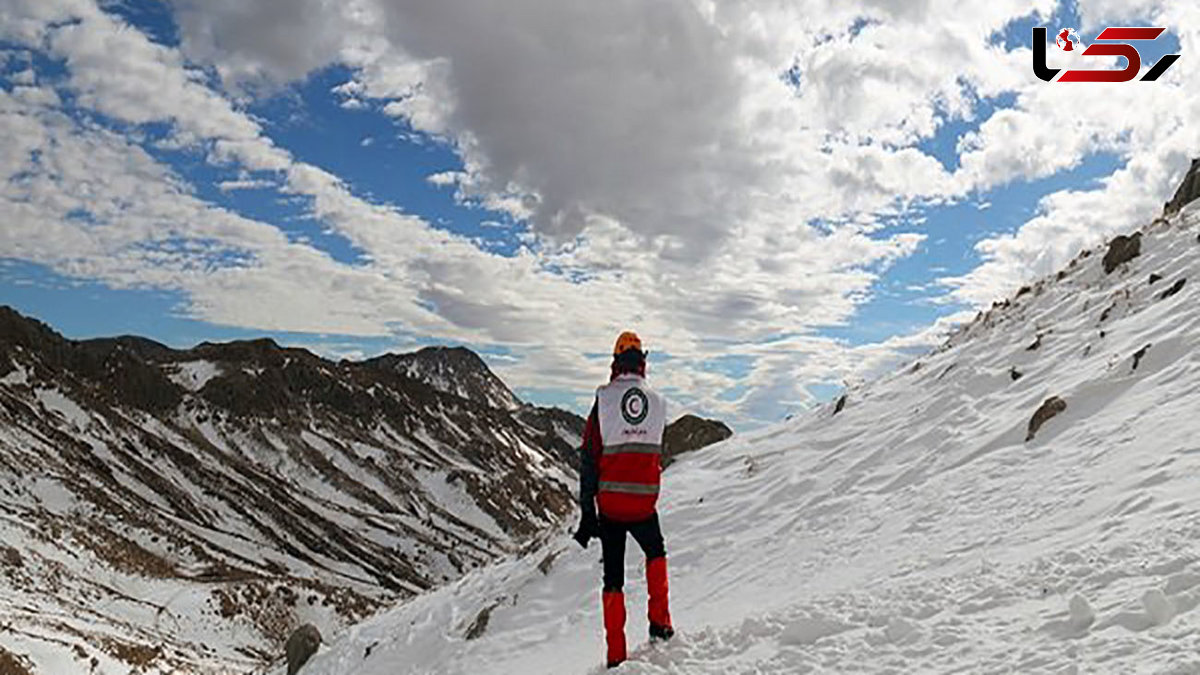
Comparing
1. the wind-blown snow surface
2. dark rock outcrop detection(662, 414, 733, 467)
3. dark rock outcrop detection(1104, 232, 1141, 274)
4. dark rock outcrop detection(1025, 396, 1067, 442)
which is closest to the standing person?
the wind-blown snow surface

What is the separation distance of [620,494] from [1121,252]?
14.0m

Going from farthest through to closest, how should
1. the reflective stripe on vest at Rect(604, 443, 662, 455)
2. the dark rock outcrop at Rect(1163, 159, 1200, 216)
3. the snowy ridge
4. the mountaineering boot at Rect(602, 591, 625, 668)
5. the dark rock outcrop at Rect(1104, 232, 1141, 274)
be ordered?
the snowy ridge < the dark rock outcrop at Rect(1163, 159, 1200, 216) < the dark rock outcrop at Rect(1104, 232, 1141, 274) < the reflective stripe on vest at Rect(604, 443, 662, 455) < the mountaineering boot at Rect(602, 591, 625, 668)

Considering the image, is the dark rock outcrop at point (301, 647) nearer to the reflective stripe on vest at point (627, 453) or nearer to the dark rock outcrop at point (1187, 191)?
the reflective stripe on vest at point (627, 453)

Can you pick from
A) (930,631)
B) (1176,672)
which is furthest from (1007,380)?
(1176,672)

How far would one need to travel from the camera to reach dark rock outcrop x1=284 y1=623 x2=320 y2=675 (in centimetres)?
1828

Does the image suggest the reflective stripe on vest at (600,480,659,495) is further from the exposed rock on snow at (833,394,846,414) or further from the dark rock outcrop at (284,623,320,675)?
the dark rock outcrop at (284,623,320,675)

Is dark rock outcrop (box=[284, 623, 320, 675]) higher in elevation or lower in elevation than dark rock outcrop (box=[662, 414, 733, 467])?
lower

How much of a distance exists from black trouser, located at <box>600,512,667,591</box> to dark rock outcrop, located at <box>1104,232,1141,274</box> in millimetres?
13346

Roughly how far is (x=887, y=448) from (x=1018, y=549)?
20.1 feet

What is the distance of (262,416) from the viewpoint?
175 metres

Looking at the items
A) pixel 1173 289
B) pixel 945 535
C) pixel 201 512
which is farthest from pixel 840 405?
pixel 201 512

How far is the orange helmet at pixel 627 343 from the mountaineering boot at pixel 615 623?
90.7 inches

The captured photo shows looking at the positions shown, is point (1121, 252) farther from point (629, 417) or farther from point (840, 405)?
point (629, 417)

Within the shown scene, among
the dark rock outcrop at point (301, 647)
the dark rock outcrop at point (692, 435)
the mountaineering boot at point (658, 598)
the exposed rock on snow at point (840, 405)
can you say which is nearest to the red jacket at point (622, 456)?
the mountaineering boot at point (658, 598)
